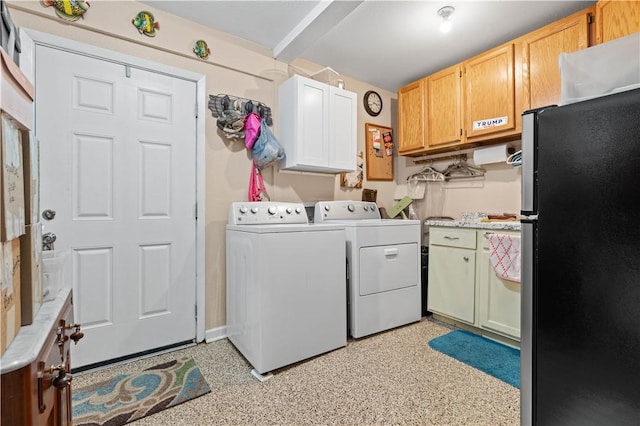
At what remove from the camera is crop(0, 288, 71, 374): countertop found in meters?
0.50

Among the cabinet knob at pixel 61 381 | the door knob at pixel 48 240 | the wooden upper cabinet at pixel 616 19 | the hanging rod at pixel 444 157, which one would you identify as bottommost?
the cabinet knob at pixel 61 381

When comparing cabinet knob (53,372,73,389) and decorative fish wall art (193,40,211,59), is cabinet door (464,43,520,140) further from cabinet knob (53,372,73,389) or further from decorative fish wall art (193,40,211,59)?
cabinet knob (53,372,73,389)

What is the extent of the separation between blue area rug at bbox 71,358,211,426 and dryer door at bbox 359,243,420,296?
1316mm

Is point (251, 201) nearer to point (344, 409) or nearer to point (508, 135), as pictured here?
point (344, 409)

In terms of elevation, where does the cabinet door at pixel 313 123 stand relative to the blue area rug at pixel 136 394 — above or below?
above

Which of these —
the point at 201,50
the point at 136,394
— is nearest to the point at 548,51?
the point at 201,50

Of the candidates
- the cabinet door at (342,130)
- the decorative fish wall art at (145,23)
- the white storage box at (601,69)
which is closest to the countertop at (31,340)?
the white storage box at (601,69)

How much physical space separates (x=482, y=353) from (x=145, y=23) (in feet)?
11.0

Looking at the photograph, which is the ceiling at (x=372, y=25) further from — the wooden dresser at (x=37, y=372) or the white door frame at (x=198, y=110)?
the wooden dresser at (x=37, y=372)

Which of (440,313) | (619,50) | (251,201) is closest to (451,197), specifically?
(440,313)

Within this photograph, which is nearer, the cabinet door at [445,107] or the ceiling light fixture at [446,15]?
the ceiling light fixture at [446,15]

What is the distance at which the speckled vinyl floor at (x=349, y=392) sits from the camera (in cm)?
146

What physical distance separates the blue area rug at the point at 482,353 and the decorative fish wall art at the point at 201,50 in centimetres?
284

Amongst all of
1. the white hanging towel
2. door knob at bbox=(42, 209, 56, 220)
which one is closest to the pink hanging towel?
door knob at bbox=(42, 209, 56, 220)
